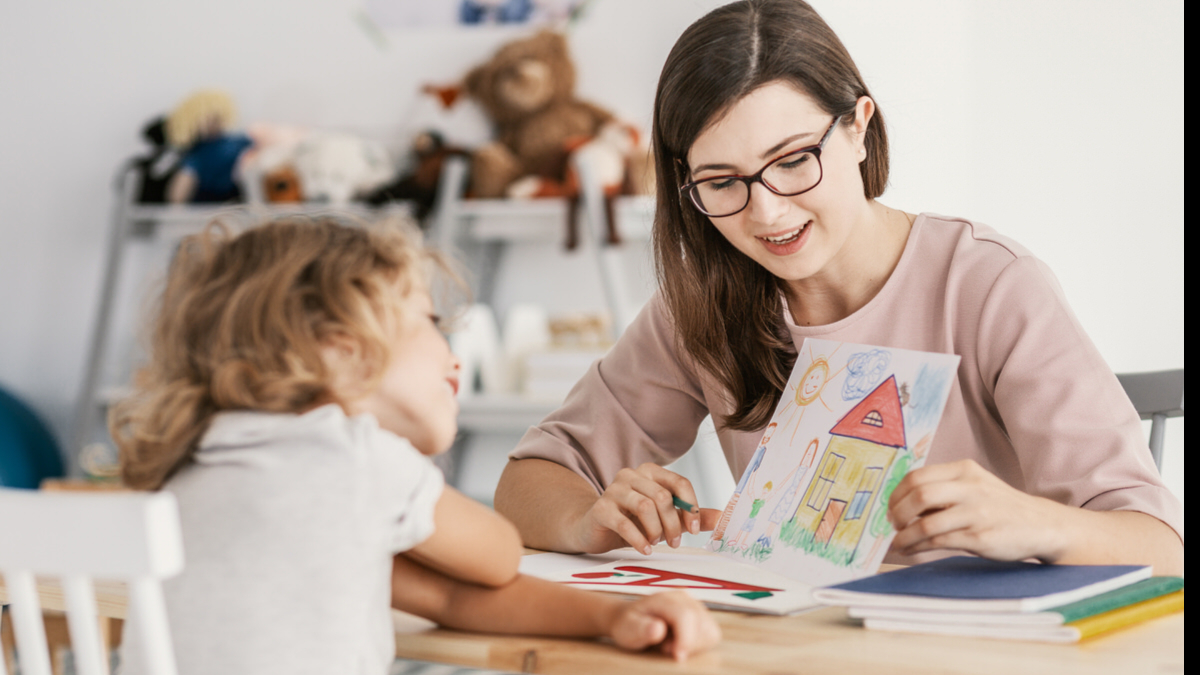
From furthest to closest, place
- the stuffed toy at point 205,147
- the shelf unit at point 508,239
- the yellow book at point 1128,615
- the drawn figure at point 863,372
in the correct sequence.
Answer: the stuffed toy at point 205,147 < the shelf unit at point 508,239 < the drawn figure at point 863,372 < the yellow book at point 1128,615

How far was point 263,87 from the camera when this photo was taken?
292 cm

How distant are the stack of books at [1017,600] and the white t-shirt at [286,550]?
0.31 m

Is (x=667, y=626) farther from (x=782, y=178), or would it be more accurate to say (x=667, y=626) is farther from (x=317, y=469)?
(x=782, y=178)

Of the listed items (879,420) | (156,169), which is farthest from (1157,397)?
(156,169)

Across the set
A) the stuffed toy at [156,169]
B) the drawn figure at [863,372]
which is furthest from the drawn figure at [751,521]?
the stuffed toy at [156,169]

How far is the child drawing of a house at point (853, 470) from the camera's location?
799 mm

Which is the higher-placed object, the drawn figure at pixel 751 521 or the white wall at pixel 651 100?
the white wall at pixel 651 100

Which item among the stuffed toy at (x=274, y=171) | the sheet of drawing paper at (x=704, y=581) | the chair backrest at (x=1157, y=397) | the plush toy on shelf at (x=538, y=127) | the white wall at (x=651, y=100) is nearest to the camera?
the sheet of drawing paper at (x=704, y=581)

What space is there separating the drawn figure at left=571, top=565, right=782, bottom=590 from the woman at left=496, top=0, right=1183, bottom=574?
0.13 feet

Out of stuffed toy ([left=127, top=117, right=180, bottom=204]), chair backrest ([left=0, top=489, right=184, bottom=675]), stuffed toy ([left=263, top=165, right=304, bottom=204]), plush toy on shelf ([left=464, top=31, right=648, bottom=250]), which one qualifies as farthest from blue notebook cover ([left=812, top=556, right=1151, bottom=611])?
stuffed toy ([left=127, top=117, right=180, bottom=204])

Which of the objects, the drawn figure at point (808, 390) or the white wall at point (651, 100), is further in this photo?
the white wall at point (651, 100)

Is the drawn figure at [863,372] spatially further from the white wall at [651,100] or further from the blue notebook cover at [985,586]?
the white wall at [651,100]

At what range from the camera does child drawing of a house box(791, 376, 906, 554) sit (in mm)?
799

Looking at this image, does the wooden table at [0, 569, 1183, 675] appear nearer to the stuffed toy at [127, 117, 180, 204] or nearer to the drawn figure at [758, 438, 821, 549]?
the drawn figure at [758, 438, 821, 549]
